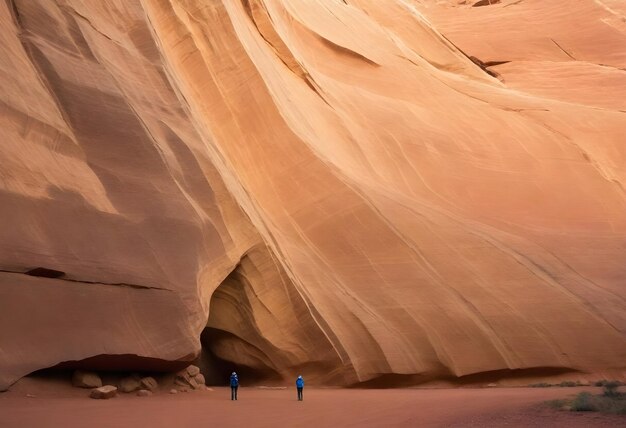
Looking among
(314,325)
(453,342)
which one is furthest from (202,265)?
(453,342)

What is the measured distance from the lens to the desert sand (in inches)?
370

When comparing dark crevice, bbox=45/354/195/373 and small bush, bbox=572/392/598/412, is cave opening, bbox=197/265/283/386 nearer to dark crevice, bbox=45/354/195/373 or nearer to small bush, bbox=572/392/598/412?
dark crevice, bbox=45/354/195/373

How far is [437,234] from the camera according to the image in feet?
56.3

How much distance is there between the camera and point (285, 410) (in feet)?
36.2

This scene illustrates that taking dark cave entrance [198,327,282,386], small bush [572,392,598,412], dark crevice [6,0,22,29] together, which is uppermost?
dark crevice [6,0,22,29]

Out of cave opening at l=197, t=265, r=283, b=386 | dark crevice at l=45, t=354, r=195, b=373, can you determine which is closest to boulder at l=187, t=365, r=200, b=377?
dark crevice at l=45, t=354, r=195, b=373

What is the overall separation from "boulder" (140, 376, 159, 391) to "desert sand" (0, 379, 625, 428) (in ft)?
0.70

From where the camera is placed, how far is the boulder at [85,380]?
11492 mm

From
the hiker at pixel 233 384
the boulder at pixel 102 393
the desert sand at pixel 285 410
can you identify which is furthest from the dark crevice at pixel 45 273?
the hiker at pixel 233 384

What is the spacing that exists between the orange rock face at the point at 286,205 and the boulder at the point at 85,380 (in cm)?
47

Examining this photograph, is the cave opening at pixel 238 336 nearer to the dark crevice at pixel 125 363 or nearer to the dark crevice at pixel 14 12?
the dark crevice at pixel 125 363

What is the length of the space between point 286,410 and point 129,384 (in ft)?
8.43

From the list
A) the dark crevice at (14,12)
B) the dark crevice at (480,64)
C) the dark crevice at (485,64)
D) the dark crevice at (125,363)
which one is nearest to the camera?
the dark crevice at (125,363)

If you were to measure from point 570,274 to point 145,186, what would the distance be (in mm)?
8839
